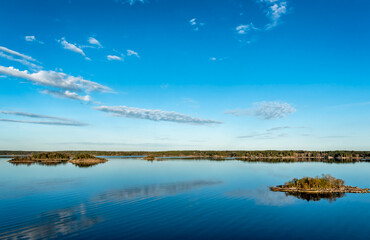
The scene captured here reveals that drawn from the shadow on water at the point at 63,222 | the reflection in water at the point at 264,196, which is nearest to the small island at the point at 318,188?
the reflection in water at the point at 264,196

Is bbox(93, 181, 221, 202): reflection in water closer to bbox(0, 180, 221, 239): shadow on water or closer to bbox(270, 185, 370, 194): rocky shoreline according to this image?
bbox(0, 180, 221, 239): shadow on water

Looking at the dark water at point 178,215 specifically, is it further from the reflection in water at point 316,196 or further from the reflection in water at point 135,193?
the reflection in water at point 316,196

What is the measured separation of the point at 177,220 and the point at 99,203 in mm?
15309

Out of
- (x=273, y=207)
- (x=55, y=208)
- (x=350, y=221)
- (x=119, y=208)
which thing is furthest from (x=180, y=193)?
(x=350, y=221)

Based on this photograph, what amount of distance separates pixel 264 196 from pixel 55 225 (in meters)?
34.7

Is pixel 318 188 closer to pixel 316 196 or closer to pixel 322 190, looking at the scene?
pixel 322 190

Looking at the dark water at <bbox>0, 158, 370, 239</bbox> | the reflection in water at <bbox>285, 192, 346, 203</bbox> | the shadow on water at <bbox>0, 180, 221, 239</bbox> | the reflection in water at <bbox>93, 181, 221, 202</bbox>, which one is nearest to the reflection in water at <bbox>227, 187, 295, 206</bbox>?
the dark water at <bbox>0, 158, 370, 239</bbox>

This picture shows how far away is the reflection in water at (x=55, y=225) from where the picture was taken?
2258cm

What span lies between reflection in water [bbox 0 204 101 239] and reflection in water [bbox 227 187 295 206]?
26.5 meters

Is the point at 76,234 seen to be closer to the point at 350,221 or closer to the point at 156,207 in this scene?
the point at 156,207

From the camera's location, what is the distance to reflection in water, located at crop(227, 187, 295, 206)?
38.5 m

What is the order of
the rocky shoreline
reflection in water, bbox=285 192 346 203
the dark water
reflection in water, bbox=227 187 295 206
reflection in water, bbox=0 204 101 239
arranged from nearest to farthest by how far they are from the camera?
reflection in water, bbox=0 204 101 239 < the dark water < reflection in water, bbox=227 187 295 206 < reflection in water, bbox=285 192 346 203 < the rocky shoreline

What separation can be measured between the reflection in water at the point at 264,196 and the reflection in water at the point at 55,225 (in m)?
26.5

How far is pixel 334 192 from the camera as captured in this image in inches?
1869
